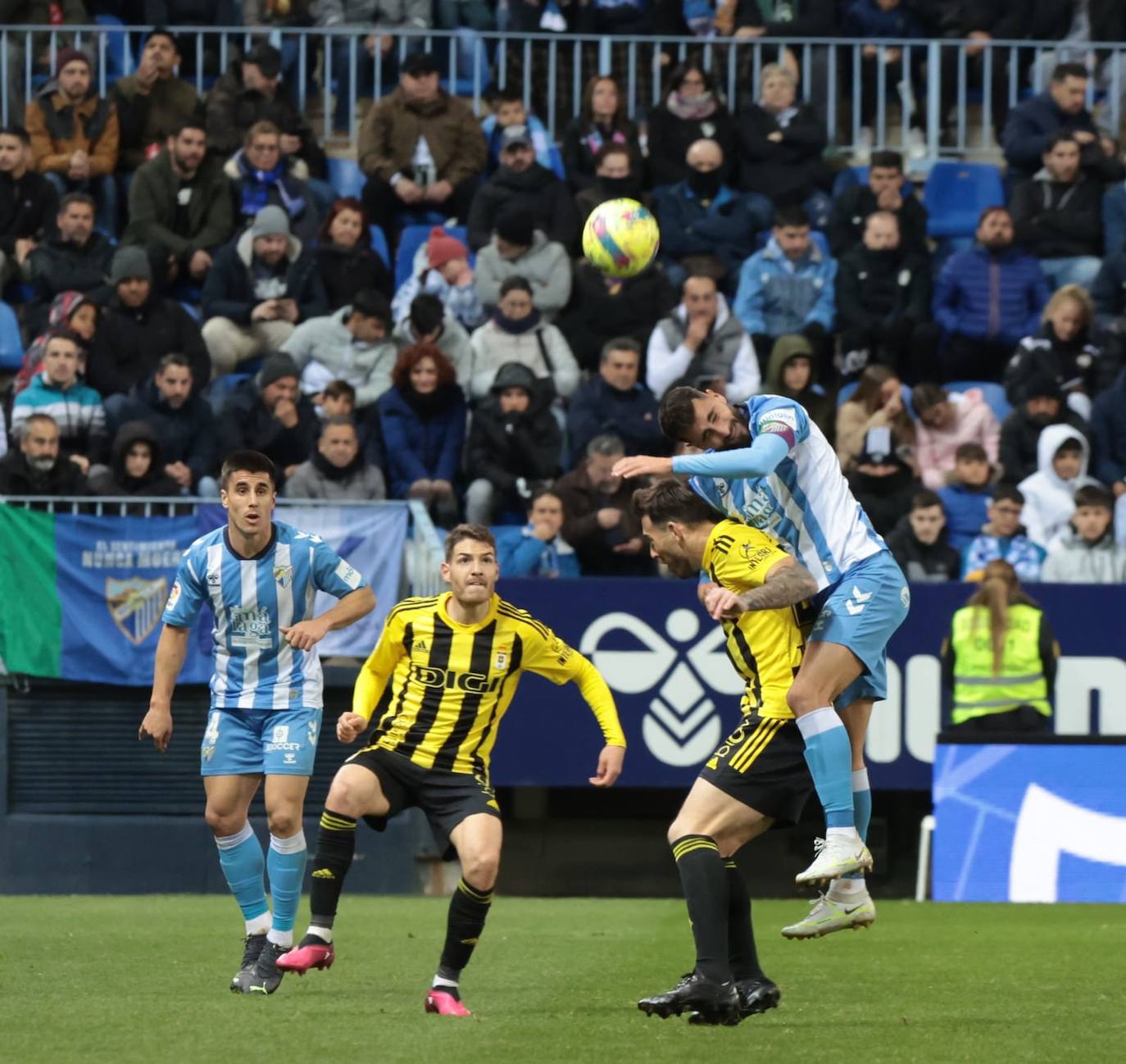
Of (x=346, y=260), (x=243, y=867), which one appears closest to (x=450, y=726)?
(x=243, y=867)

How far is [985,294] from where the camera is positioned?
16703 mm

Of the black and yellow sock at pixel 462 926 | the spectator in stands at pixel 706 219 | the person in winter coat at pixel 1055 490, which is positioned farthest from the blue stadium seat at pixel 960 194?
the black and yellow sock at pixel 462 926

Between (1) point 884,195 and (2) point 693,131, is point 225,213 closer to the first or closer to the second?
(2) point 693,131

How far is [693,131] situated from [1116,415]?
423 centimetres

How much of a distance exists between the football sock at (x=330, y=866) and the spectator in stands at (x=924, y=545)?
734cm

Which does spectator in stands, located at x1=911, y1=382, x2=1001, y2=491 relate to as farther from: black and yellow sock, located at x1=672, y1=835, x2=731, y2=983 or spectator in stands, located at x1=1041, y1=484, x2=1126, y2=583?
black and yellow sock, located at x1=672, y1=835, x2=731, y2=983

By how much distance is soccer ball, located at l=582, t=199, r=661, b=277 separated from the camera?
35.5ft

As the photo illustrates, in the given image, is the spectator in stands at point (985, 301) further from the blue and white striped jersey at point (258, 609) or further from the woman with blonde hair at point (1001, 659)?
the blue and white striped jersey at point (258, 609)

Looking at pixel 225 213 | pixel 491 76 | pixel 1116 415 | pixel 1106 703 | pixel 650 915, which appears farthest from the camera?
pixel 491 76

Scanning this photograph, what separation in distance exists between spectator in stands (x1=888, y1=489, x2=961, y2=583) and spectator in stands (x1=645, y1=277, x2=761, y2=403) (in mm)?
1711

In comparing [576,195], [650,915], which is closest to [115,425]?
[576,195]

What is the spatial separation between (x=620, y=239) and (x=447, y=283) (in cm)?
556

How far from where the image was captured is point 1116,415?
15.6 meters

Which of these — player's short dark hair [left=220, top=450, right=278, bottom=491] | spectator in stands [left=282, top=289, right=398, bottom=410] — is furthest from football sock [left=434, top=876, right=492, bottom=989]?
spectator in stands [left=282, top=289, right=398, bottom=410]
